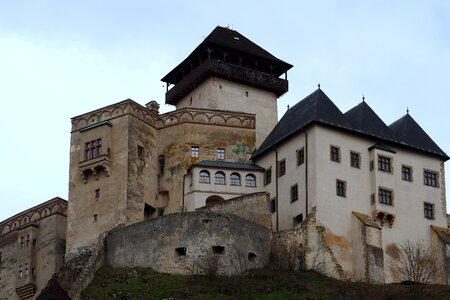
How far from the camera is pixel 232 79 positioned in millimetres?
90438

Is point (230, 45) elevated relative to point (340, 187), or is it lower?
elevated

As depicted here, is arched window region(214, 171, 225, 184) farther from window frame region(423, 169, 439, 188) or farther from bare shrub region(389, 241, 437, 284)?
window frame region(423, 169, 439, 188)

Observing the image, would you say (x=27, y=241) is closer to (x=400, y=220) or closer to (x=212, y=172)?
(x=212, y=172)

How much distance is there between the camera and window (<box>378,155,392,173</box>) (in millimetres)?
79625

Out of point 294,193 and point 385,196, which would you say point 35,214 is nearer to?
point 294,193

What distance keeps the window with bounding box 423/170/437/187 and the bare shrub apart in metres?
4.69

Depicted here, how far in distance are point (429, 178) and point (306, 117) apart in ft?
31.5

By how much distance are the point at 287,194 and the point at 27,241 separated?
21.8 metres

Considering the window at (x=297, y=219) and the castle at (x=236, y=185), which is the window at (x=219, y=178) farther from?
the window at (x=297, y=219)

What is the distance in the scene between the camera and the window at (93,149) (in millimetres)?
84062

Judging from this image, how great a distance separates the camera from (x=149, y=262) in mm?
74000

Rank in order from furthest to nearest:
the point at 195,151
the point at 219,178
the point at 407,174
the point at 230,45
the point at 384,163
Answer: the point at 230,45, the point at 195,151, the point at 219,178, the point at 407,174, the point at 384,163

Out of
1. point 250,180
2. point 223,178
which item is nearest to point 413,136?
point 250,180

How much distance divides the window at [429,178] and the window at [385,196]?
3.54 meters
